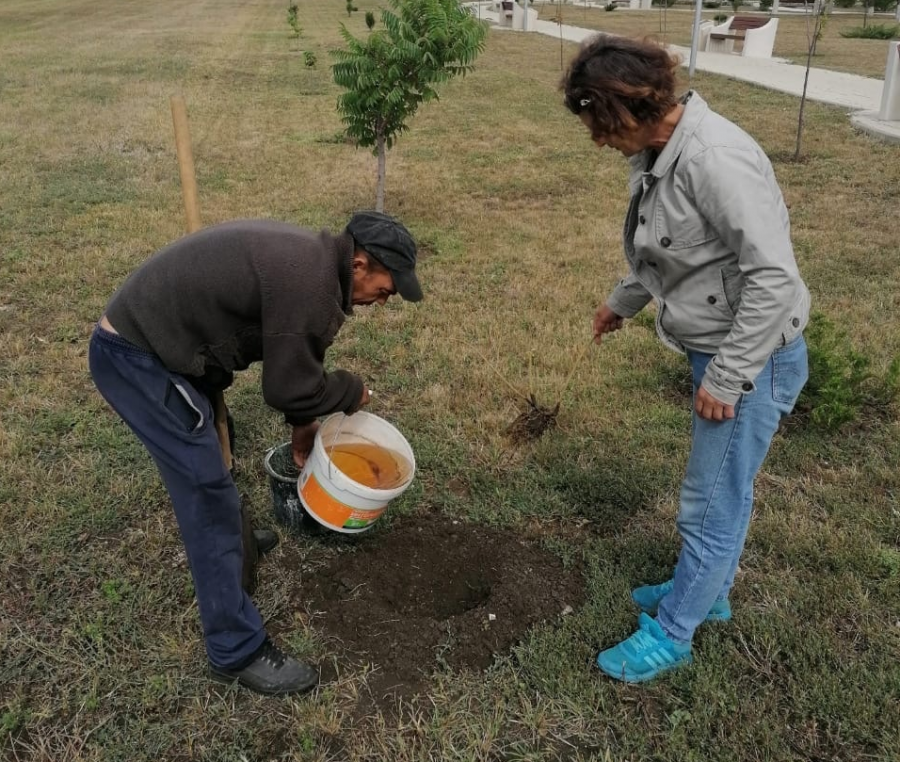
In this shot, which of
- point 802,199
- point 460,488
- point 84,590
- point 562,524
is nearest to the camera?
point 84,590

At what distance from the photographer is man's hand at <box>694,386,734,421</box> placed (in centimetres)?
210

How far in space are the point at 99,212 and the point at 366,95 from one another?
124 inches

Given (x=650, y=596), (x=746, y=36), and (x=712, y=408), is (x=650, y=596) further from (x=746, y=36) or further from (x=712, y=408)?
(x=746, y=36)

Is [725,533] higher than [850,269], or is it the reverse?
[725,533]

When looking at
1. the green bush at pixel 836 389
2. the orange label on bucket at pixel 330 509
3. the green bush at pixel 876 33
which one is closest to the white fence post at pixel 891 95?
the green bush at pixel 836 389

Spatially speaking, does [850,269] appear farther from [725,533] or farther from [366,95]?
[725,533]

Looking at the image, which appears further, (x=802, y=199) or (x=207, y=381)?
(x=802, y=199)

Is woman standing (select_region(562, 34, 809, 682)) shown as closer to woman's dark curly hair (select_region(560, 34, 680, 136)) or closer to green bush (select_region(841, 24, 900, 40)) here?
woman's dark curly hair (select_region(560, 34, 680, 136))

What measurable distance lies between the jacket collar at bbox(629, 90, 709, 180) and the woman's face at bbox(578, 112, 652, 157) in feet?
0.19

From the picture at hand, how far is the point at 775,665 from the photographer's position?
262 centimetres

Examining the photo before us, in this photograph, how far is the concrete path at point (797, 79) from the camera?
13359 mm

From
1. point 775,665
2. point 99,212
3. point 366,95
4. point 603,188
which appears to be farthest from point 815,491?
point 99,212

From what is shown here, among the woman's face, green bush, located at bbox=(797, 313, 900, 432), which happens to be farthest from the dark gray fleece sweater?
green bush, located at bbox=(797, 313, 900, 432)

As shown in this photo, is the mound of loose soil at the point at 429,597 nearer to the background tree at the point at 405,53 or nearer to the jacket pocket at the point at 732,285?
the jacket pocket at the point at 732,285
